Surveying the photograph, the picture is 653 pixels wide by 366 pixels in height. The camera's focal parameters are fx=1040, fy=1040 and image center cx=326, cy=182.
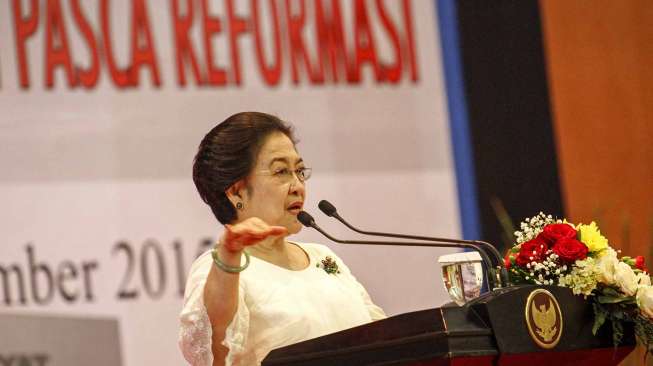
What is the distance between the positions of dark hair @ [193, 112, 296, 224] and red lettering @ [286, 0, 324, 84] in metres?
1.56

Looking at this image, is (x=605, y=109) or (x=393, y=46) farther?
(x=605, y=109)

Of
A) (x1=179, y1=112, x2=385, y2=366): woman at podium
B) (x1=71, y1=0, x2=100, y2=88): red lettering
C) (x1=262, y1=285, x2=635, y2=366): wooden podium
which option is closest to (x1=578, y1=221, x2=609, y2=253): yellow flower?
(x1=262, y1=285, x2=635, y2=366): wooden podium

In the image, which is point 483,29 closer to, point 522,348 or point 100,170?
point 100,170

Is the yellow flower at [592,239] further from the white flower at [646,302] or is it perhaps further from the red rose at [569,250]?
the white flower at [646,302]

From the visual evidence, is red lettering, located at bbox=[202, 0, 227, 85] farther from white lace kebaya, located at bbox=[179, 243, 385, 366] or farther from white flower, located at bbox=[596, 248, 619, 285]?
white flower, located at bbox=[596, 248, 619, 285]

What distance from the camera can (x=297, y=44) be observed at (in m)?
4.05

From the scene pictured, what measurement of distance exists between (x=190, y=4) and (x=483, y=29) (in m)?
1.32

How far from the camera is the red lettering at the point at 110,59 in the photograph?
377 centimetres

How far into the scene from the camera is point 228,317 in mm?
2105

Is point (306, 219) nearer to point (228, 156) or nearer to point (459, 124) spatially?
point (228, 156)

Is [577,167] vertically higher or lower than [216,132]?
lower

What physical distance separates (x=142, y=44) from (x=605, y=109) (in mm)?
2074


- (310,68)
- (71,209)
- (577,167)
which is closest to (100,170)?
(71,209)

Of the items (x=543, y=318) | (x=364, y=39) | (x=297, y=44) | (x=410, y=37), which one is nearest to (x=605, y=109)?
(x=410, y=37)
